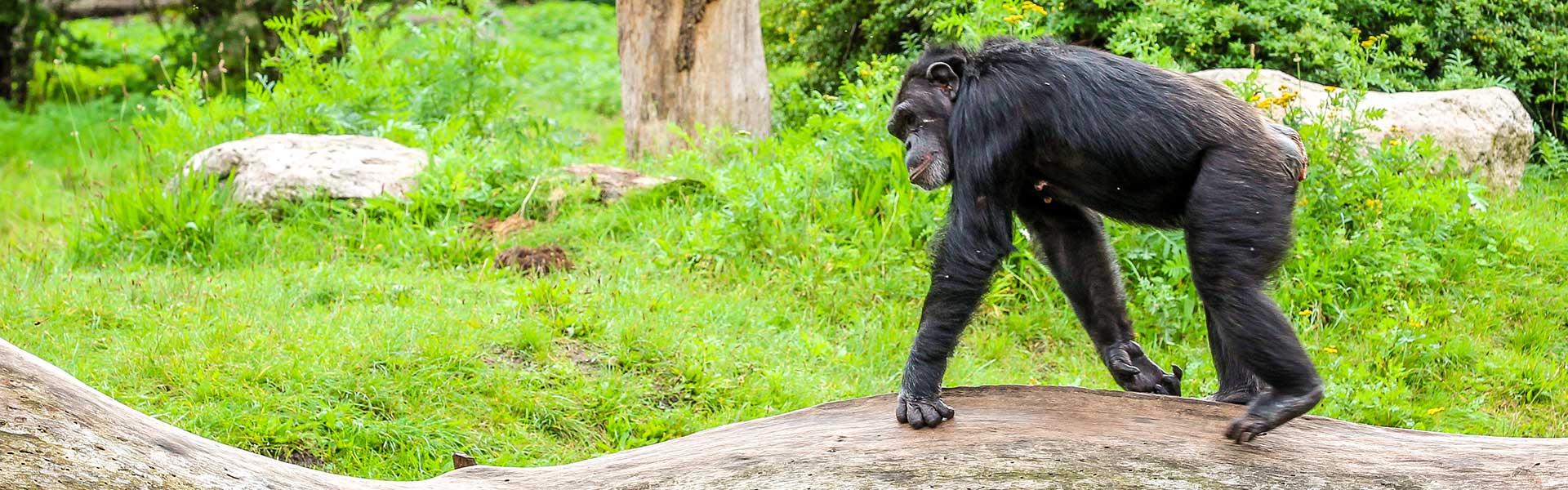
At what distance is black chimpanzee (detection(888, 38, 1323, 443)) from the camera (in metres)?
3.79

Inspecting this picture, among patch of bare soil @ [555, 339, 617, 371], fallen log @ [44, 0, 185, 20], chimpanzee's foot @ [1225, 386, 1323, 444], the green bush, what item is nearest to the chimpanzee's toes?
chimpanzee's foot @ [1225, 386, 1323, 444]

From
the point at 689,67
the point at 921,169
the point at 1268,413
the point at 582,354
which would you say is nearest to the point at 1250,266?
the point at 1268,413

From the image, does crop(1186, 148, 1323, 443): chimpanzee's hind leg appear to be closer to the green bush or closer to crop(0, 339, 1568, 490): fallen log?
crop(0, 339, 1568, 490): fallen log

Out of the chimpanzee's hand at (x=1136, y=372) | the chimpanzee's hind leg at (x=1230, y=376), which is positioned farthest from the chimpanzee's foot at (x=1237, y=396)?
the chimpanzee's hand at (x=1136, y=372)

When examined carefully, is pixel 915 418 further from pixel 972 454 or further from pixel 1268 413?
pixel 1268 413

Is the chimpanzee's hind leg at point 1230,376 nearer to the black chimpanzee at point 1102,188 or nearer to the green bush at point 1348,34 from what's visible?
the black chimpanzee at point 1102,188

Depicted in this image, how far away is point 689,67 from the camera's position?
872 cm

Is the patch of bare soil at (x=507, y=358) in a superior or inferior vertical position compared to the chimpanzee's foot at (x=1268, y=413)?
inferior

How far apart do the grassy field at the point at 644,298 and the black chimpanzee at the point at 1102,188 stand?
1.25m

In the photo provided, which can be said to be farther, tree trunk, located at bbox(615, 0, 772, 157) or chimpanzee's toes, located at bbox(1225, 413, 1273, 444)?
tree trunk, located at bbox(615, 0, 772, 157)

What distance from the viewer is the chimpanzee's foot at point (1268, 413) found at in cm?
358

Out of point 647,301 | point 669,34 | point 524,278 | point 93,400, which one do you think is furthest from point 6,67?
point 93,400

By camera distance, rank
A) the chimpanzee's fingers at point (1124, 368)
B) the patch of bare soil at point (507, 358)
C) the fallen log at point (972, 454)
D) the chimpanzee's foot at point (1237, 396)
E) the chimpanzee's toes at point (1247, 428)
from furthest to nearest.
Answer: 1. the patch of bare soil at point (507, 358)
2. the chimpanzee's fingers at point (1124, 368)
3. the chimpanzee's foot at point (1237, 396)
4. the chimpanzee's toes at point (1247, 428)
5. the fallen log at point (972, 454)

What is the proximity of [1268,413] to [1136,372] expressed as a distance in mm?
878
